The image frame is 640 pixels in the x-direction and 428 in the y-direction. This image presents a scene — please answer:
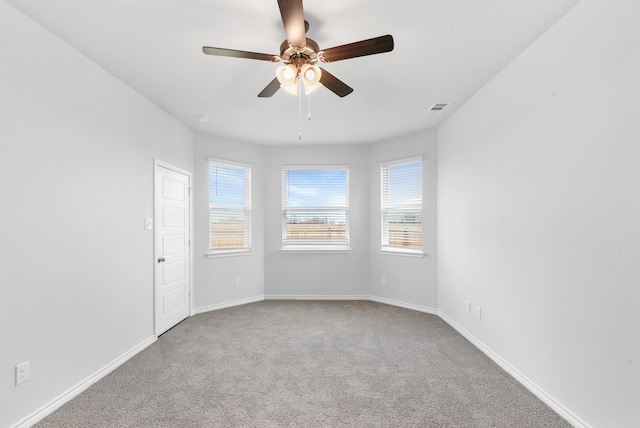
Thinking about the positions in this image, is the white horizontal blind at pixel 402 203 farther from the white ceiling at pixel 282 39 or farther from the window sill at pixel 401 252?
the white ceiling at pixel 282 39

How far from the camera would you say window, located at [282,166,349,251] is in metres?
5.14

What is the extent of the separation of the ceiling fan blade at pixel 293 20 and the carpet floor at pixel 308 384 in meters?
2.40

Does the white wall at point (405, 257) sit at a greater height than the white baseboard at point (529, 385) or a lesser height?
greater

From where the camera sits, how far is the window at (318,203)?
203 inches

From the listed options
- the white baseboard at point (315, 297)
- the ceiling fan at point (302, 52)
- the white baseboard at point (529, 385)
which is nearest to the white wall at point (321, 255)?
the white baseboard at point (315, 297)

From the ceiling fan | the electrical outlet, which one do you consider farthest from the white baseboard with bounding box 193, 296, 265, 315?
the ceiling fan

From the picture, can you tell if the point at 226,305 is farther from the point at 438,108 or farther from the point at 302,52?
the point at 438,108

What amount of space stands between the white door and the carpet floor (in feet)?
1.00

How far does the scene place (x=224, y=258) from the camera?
462 cm

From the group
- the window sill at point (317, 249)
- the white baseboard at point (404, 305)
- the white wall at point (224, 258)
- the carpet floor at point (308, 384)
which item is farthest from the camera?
the window sill at point (317, 249)

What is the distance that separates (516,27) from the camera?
205 cm

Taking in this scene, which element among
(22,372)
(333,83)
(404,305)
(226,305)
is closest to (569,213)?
(333,83)

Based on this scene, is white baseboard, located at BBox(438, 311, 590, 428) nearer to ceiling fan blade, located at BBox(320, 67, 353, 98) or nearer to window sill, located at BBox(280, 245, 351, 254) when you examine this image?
window sill, located at BBox(280, 245, 351, 254)

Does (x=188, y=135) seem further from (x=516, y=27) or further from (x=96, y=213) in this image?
(x=516, y=27)
